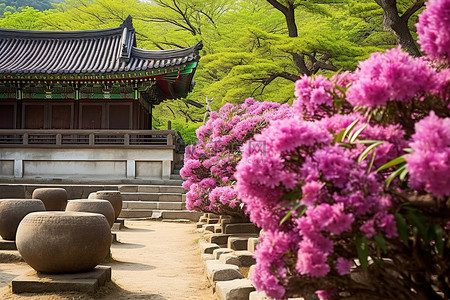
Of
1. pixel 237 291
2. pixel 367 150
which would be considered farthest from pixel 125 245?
pixel 367 150

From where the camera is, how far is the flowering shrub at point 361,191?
2627mm

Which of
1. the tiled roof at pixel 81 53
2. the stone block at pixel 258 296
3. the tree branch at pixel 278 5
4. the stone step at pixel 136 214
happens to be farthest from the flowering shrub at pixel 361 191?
the tree branch at pixel 278 5

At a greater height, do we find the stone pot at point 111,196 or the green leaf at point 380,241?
the green leaf at point 380,241

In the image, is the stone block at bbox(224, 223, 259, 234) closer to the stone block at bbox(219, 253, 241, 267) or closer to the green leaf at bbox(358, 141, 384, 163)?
the stone block at bbox(219, 253, 241, 267)

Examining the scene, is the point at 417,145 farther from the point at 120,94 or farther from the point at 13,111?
the point at 13,111

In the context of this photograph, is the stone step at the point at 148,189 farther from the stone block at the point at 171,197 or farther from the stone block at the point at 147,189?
the stone block at the point at 171,197

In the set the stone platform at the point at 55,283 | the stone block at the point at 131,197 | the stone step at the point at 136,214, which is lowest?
the stone step at the point at 136,214

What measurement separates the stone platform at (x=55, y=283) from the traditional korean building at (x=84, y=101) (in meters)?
15.9

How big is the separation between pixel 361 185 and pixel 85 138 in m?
21.2

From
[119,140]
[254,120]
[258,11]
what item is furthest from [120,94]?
[254,120]

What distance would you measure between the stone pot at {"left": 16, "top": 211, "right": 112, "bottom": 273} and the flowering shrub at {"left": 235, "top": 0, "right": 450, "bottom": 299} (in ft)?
11.3

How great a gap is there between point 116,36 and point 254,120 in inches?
766

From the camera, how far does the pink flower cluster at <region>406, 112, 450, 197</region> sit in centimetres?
221

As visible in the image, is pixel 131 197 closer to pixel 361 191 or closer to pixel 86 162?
pixel 86 162
